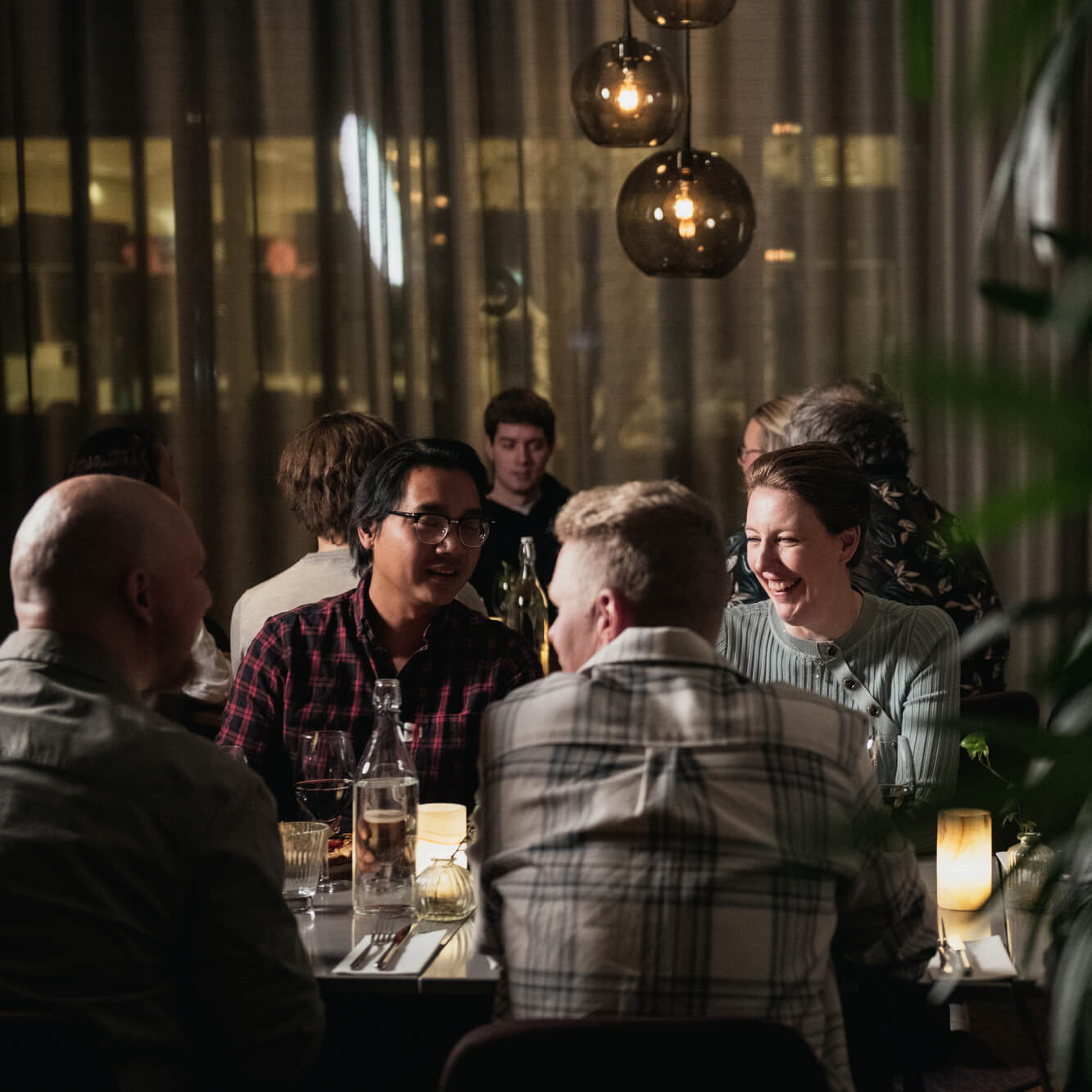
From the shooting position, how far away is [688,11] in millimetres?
3148

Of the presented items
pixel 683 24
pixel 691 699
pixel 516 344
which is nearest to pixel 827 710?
pixel 691 699

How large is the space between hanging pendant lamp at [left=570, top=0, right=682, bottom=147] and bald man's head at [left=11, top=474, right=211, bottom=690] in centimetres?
216

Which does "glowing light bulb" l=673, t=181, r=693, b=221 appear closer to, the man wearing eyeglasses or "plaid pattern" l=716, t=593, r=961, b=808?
the man wearing eyeglasses

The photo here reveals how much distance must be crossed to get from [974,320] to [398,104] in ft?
7.67

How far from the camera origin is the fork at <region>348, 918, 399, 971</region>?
5.83 feet

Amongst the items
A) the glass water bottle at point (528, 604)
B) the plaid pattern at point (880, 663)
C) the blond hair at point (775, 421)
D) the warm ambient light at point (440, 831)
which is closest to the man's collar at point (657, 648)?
the warm ambient light at point (440, 831)

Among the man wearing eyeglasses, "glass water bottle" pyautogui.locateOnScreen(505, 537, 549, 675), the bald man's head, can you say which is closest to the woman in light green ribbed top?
the man wearing eyeglasses

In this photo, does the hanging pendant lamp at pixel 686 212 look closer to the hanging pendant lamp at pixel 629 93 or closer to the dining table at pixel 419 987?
the hanging pendant lamp at pixel 629 93

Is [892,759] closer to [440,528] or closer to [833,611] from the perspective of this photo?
[833,611]

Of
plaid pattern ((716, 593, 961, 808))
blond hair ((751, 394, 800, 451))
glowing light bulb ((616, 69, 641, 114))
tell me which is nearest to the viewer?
plaid pattern ((716, 593, 961, 808))

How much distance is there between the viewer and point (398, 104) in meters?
5.22

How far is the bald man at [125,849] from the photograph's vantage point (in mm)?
1417

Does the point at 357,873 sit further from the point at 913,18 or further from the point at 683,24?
the point at 683,24

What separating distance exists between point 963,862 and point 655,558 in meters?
0.67
